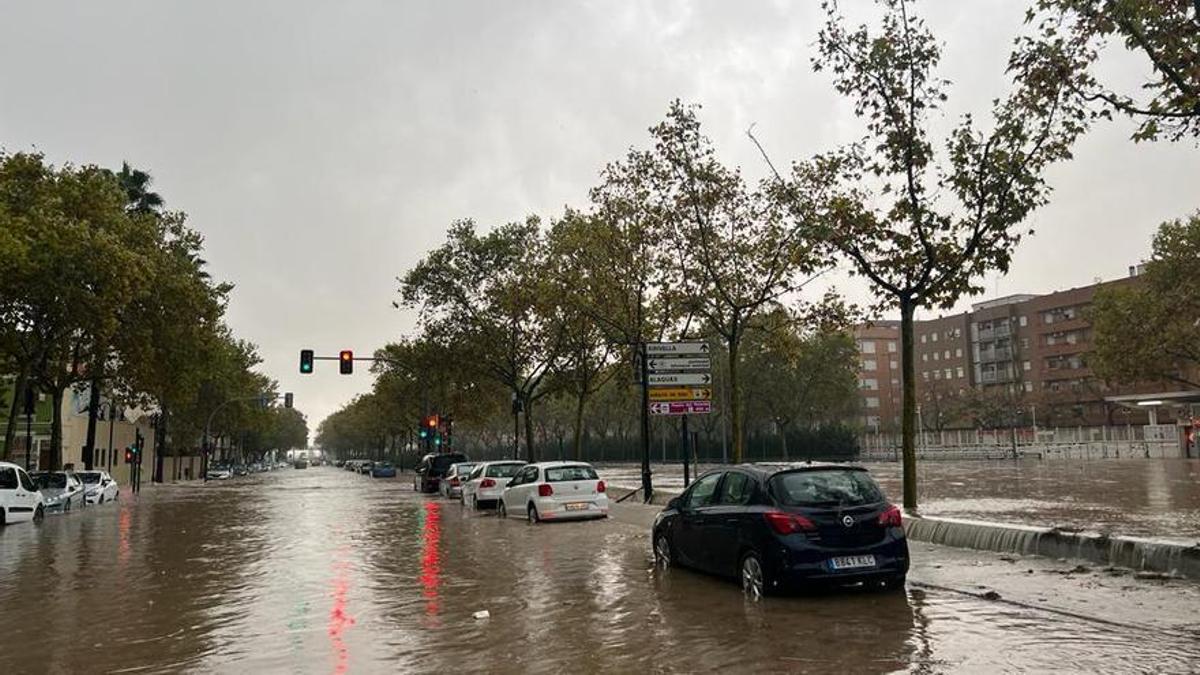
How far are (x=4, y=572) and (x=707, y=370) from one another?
1659cm

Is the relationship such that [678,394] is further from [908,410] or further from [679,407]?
[908,410]

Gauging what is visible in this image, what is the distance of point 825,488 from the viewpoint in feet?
32.3

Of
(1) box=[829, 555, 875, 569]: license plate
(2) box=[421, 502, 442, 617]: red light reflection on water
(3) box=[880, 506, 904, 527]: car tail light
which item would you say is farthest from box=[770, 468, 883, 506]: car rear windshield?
(2) box=[421, 502, 442, 617]: red light reflection on water

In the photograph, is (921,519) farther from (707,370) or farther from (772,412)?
(772,412)

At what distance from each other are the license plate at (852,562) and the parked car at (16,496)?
909 inches

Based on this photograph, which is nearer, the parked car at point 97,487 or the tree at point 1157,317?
the parked car at point 97,487

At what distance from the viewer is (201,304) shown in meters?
34.6

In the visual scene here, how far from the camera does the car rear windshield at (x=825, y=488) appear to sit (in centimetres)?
970

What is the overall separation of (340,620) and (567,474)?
500 inches

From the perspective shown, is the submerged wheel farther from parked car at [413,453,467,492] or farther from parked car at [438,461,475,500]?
parked car at [413,453,467,492]

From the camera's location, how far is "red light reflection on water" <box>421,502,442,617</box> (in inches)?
410

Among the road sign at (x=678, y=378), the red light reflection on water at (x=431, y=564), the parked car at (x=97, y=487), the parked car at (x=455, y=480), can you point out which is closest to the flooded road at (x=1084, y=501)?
the road sign at (x=678, y=378)

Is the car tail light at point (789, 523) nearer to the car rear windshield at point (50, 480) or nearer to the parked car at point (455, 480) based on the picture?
the parked car at point (455, 480)

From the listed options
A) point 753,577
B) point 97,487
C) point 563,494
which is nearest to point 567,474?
point 563,494
